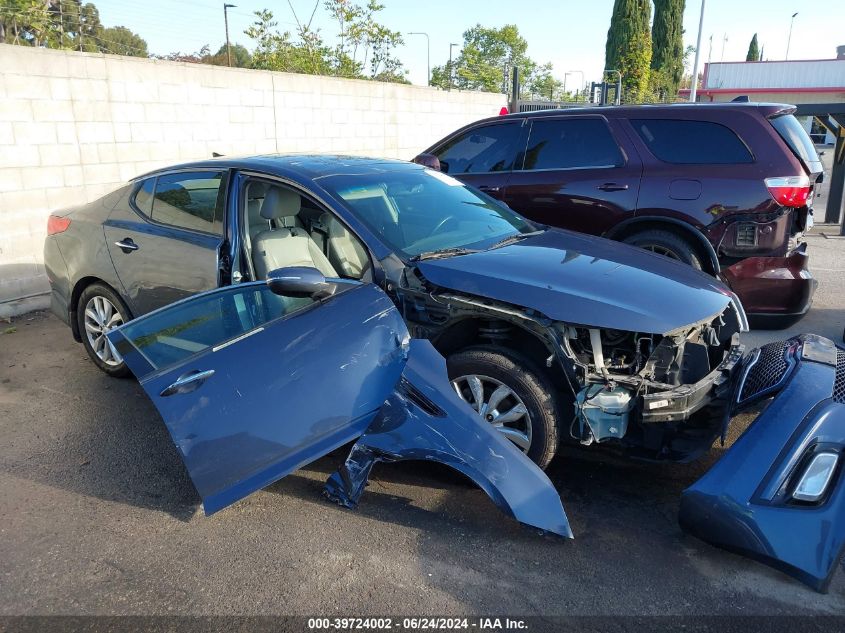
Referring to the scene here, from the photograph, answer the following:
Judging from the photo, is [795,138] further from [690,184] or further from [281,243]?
[281,243]

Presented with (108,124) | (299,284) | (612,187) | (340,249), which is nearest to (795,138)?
(612,187)

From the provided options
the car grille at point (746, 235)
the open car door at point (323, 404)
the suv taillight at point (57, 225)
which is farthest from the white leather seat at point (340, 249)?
the car grille at point (746, 235)

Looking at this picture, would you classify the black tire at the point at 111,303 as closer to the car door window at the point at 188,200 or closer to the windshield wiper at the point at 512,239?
the car door window at the point at 188,200

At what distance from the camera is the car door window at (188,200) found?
4320 mm

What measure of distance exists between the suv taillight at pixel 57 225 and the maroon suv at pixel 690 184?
2.91m

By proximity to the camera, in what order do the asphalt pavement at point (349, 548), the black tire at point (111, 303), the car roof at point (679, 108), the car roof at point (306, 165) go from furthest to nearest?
1. the car roof at point (679, 108)
2. the black tire at point (111, 303)
3. the car roof at point (306, 165)
4. the asphalt pavement at point (349, 548)

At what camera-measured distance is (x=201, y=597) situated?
2.67 meters

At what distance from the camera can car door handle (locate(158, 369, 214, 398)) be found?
9.09 feet

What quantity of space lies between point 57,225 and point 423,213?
3.14 metres

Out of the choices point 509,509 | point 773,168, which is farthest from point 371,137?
point 509,509

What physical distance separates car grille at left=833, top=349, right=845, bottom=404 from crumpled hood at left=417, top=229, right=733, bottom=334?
1.81ft

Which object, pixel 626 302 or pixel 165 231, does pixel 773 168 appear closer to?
pixel 626 302

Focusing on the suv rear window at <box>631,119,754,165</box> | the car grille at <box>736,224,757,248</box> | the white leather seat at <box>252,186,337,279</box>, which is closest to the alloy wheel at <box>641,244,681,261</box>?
the car grille at <box>736,224,757,248</box>

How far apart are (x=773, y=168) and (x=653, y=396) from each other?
341 centimetres
